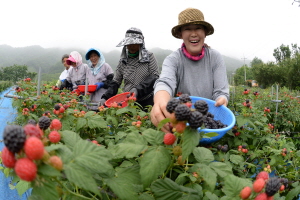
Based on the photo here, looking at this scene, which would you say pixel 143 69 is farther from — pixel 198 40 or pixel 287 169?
pixel 287 169

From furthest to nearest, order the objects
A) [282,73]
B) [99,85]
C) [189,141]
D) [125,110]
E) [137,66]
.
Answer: [282,73] → [99,85] → [137,66] → [125,110] → [189,141]

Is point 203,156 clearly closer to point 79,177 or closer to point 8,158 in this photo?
point 79,177

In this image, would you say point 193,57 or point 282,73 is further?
point 282,73

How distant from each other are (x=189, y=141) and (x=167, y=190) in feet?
0.67

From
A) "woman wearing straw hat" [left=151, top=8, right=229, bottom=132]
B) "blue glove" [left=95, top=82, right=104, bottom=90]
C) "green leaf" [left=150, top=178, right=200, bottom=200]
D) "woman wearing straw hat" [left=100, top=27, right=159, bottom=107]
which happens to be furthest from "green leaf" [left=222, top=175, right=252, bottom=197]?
"blue glove" [left=95, top=82, right=104, bottom=90]

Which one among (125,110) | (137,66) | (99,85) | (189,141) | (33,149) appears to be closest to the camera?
(33,149)

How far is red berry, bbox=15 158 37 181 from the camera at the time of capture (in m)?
0.38

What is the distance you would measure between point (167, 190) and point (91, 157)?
0.28 m

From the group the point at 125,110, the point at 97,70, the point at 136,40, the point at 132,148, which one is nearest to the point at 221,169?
the point at 132,148

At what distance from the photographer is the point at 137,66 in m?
2.40

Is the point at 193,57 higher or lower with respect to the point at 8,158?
higher

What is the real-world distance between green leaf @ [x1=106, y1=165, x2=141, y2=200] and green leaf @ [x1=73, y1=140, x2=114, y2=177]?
0.09m

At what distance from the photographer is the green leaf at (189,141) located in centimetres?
51

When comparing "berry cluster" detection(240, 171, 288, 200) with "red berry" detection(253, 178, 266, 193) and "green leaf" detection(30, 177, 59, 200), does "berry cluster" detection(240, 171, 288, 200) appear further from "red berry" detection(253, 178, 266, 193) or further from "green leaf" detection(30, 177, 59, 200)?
"green leaf" detection(30, 177, 59, 200)
